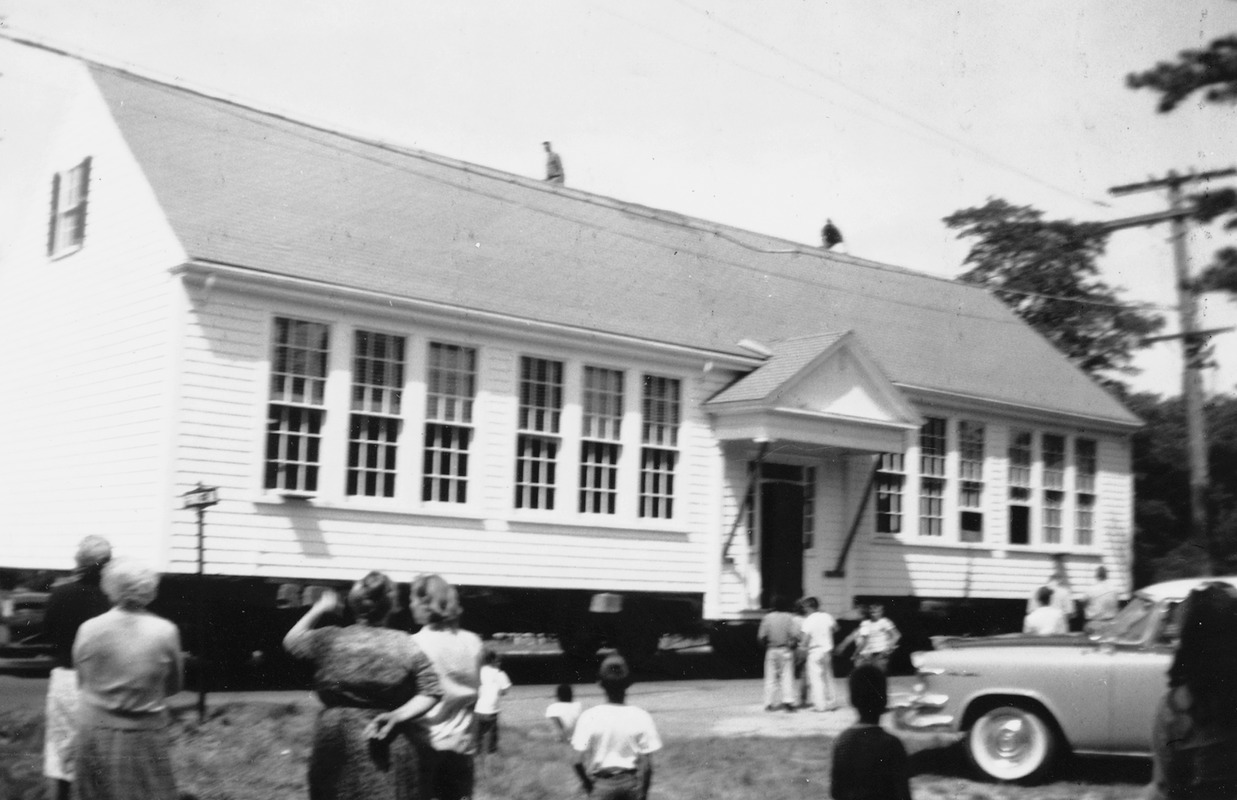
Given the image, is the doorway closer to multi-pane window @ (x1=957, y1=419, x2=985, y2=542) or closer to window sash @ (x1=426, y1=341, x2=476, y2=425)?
multi-pane window @ (x1=957, y1=419, x2=985, y2=542)

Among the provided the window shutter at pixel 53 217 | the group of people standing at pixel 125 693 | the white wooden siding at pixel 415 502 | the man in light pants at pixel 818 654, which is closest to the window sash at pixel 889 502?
the white wooden siding at pixel 415 502

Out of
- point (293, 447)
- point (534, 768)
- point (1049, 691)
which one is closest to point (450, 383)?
point (293, 447)

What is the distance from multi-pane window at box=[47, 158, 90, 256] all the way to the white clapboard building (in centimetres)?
5

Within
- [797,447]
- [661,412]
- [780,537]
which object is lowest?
[780,537]

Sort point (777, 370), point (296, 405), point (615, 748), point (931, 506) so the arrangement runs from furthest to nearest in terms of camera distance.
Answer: point (931, 506) → point (777, 370) → point (296, 405) → point (615, 748)

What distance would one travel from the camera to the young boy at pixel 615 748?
25.9 feet

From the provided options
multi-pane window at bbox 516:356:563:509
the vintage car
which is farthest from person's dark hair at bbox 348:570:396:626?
multi-pane window at bbox 516:356:563:509

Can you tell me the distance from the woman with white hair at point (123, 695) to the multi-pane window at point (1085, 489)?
24.4 metres

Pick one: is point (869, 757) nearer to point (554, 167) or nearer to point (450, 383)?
point (450, 383)

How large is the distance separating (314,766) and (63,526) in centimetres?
1350

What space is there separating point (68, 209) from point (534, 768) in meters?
12.2

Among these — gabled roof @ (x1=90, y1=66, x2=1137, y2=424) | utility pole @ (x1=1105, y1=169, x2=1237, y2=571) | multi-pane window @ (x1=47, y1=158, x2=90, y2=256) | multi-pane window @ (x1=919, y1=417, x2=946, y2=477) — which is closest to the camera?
utility pole @ (x1=1105, y1=169, x2=1237, y2=571)

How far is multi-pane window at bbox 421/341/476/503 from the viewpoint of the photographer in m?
19.2

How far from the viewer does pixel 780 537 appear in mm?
23484
